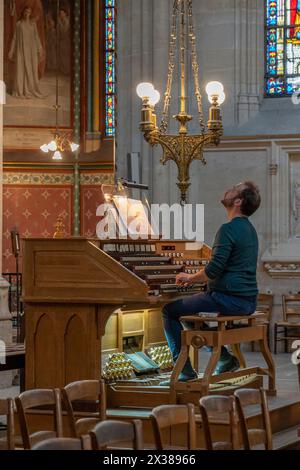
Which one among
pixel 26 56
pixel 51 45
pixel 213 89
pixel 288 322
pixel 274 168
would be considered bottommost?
pixel 288 322

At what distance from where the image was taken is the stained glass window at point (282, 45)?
16.1m

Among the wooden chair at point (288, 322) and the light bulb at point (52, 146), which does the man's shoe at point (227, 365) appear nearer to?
the wooden chair at point (288, 322)

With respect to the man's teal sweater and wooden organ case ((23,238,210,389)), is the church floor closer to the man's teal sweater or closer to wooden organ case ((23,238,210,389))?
the man's teal sweater

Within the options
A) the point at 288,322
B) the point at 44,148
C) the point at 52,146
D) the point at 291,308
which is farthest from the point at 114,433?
the point at 44,148

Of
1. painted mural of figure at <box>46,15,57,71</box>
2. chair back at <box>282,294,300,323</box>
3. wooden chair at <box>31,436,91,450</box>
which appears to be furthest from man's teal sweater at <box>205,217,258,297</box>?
painted mural of figure at <box>46,15,57,71</box>

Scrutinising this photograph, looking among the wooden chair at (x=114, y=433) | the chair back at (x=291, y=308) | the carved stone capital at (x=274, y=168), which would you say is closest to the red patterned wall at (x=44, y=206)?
the carved stone capital at (x=274, y=168)

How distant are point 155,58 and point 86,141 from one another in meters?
5.19

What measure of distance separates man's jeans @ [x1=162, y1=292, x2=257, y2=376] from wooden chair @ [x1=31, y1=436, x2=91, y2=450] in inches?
139

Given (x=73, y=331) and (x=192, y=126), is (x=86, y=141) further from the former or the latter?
(x=73, y=331)

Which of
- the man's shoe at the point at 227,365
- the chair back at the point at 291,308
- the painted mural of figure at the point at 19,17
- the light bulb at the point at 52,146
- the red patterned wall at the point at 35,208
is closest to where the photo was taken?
the man's shoe at the point at 227,365

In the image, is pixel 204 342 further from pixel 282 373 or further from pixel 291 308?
pixel 291 308

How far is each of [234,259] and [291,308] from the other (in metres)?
7.15

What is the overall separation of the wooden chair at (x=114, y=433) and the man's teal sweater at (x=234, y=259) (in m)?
3.12

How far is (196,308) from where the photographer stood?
25.7ft
